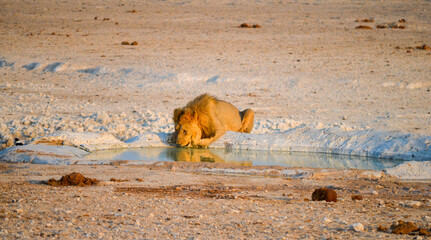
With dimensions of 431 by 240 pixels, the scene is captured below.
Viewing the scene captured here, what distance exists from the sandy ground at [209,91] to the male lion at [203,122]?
2057 mm

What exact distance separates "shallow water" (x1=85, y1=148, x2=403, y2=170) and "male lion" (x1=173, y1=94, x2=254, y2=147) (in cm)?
28

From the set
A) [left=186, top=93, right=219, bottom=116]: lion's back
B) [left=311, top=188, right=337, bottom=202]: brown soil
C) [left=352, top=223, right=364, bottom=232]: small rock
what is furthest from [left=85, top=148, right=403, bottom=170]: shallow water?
[left=352, top=223, right=364, bottom=232]: small rock

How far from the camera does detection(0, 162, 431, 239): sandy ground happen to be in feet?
17.4

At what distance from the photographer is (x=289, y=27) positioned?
2970cm

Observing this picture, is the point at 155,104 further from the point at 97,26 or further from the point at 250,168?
the point at 97,26

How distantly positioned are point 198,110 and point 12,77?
9.95 meters

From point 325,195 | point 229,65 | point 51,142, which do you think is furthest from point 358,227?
point 229,65

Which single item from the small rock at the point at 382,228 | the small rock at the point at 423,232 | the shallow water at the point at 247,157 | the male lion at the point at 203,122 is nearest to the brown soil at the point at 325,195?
the small rock at the point at 382,228

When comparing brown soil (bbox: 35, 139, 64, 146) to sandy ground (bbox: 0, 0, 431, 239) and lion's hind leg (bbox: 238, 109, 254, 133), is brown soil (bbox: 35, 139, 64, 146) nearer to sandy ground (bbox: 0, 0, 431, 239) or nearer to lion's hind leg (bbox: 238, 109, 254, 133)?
sandy ground (bbox: 0, 0, 431, 239)

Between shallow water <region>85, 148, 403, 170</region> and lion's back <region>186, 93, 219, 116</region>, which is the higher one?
lion's back <region>186, 93, 219, 116</region>

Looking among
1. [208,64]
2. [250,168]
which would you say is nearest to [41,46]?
[208,64]

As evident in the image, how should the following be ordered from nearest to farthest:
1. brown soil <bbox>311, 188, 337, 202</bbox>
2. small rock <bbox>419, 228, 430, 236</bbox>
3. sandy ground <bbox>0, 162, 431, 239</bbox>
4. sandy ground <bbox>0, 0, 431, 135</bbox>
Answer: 1. small rock <bbox>419, 228, 430, 236</bbox>
2. sandy ground <bbox>0, 162, 431, 239</bbox>
3. brown soil <bbox>311, 188, 337, 202</bbox>
4. sandy ground <bbox>0, 0, 431, 135</bbox>

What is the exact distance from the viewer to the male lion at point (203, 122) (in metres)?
11.2

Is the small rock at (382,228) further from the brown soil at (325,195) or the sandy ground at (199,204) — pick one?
the brown soil at (325,195)
